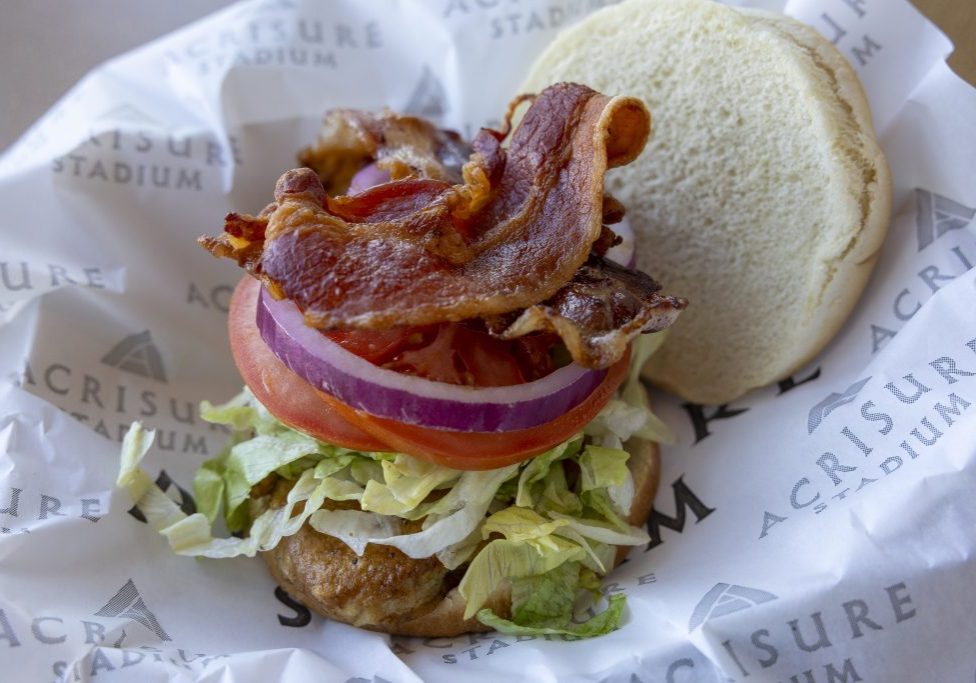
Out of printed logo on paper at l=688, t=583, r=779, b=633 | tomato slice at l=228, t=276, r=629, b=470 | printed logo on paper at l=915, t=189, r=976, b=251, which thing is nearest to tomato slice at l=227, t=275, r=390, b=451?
tomato slice at l=228, t=276, r=629, b=470

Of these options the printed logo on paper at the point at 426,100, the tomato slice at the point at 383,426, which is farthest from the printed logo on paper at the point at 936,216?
the printed logo on paper at the point at 426,100

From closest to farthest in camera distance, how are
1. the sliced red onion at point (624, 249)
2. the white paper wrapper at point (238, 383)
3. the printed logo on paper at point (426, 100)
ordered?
the white paper wrapper at point (238, 383) → the sliced red onion at point (624, 249) → the printed logo on paper at point (426, 100)

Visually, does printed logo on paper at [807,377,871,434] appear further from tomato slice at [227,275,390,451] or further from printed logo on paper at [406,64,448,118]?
printed logo on paper at [406,64,448,118]

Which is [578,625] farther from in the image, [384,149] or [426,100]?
[426,100]

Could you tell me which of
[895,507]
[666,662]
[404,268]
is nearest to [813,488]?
[895,507]

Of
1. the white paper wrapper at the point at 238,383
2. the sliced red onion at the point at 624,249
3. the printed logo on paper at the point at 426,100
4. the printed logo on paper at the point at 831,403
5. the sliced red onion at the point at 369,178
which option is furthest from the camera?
the printed logo on paper at the point at 426,100

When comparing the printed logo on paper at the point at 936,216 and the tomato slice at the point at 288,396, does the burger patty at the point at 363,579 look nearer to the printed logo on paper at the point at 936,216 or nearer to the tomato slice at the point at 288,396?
the tomato slice at the point at 288,396

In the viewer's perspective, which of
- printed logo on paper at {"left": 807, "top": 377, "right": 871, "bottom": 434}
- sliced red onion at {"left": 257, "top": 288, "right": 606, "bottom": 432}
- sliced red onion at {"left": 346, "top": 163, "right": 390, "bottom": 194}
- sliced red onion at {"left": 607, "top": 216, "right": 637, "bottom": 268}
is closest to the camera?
sliced red onion at {"left": 257, "top": 288, "right": 606, "bottom": 432}
